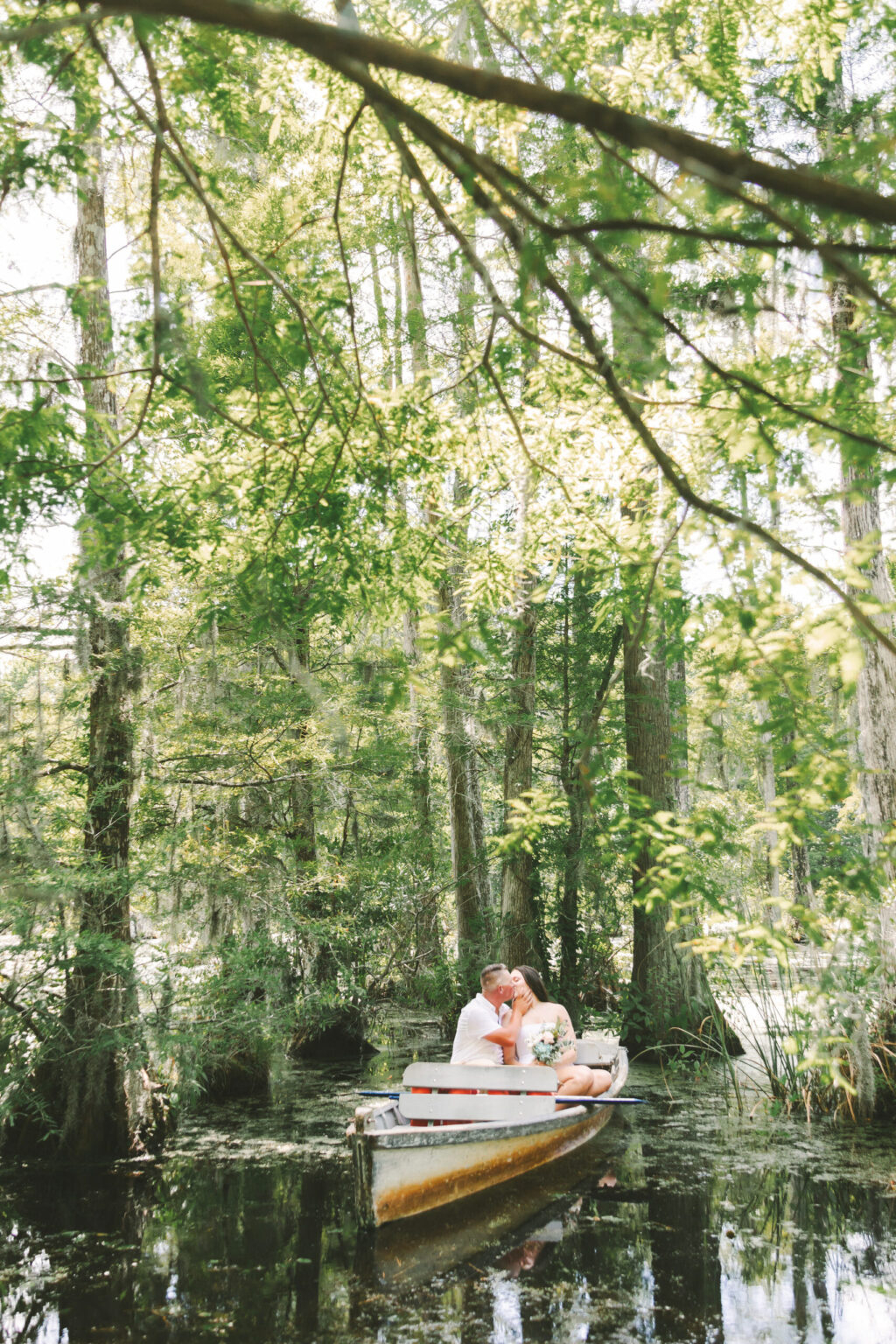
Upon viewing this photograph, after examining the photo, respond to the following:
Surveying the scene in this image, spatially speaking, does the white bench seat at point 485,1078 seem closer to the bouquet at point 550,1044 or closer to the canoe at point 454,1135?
the canoe at point 454,1135

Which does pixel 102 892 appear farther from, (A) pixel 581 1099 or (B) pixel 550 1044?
(A) pixel 581 1099

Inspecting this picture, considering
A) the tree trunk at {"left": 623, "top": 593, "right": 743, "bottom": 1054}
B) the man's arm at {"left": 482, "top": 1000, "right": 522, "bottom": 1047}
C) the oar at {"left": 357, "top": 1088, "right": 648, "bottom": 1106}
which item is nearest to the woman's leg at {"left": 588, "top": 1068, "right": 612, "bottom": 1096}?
the oar at {"left": 357, "top": 1088, "right": 648, "bottom": 1106}

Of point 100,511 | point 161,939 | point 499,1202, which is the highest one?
point 100,511

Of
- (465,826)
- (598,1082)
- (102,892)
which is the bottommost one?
(598,1082)

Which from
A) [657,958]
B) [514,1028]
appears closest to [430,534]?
[514,1028]

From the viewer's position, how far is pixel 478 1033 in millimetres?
7641

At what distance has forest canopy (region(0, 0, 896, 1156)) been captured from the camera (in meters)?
2.61

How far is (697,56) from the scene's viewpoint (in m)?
7.09

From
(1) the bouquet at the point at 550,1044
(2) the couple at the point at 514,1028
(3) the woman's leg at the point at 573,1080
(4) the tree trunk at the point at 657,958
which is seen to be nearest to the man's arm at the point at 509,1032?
(2) the couple at the point at 514,1028

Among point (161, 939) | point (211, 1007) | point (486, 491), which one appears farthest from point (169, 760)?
point (486, 491)

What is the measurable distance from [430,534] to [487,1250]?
423 centimetres

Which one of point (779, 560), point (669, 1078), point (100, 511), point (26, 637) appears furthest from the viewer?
point (669, 1078)

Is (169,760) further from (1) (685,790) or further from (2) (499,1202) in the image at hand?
(1) (685,790)

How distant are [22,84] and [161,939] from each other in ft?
21.7
